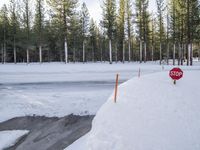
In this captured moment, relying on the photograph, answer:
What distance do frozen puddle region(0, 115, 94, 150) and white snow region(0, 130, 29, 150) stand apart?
0.59ft

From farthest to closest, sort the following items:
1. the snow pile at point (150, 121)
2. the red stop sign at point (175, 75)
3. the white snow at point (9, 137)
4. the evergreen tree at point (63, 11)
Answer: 1. the evergreen tree at point (63, 11)
2. the red stop sign at point (175, 75)
3. the white snow at point (9, 137)
4. the snow pile at point (150, 121)

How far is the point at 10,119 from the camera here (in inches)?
400

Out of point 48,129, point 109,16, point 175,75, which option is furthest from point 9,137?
point 109,16

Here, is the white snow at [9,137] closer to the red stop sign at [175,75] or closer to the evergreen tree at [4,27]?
the red stop sign at [175,75]

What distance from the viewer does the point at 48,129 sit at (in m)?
9.06

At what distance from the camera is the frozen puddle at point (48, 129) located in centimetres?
780

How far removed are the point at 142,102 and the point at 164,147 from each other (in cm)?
224

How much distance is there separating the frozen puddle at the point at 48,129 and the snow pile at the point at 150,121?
142 centimetres

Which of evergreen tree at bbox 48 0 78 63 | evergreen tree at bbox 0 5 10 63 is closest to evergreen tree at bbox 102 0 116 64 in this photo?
evergreen tree at bbox 48 0 78 63

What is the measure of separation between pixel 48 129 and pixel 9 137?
1.34 meters

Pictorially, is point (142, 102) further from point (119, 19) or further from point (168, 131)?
point (119, 19)

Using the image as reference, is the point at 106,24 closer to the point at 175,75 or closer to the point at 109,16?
the point at 109,16

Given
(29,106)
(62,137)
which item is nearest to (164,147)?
(62,137)

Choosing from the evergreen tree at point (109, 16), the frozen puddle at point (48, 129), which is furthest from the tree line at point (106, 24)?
the frozen puddle at point (48, 129)
